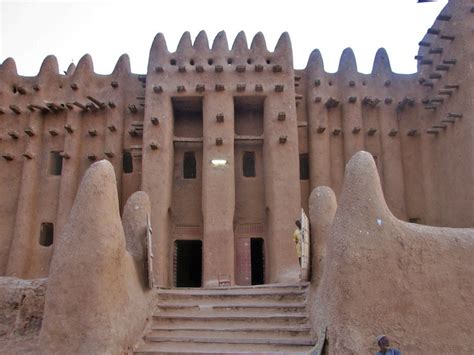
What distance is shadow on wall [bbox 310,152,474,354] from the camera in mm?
8523

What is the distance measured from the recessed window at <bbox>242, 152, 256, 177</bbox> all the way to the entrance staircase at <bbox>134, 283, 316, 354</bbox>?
727 centimetres

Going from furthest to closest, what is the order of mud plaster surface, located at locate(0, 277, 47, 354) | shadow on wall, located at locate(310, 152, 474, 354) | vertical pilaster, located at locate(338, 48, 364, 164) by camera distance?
1. vertical pilaster, located at locate(338, 48, 364, 164)
2. mud plaster surface, located at locate(0, 277, 47, 354)
3. shadow on wall, located at locate(310, 152, 474, 354)

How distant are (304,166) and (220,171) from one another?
12.4 ft

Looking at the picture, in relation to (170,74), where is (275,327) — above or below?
below

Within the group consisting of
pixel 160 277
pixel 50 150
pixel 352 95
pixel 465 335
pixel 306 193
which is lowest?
pixel 465 335

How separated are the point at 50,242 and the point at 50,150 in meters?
3.44

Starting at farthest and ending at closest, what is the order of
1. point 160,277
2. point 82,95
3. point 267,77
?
point 82,95 → point 267,77 → point 160,277

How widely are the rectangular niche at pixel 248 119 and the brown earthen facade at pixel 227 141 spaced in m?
0.04

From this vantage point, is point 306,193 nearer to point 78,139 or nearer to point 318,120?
point 318,120

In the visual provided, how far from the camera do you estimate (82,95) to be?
19719mm

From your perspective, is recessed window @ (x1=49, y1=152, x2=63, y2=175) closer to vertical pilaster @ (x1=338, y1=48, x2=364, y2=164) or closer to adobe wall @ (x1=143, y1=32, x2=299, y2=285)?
adobe wall @ (x1=143, y1=32, x2=299, y2=285)

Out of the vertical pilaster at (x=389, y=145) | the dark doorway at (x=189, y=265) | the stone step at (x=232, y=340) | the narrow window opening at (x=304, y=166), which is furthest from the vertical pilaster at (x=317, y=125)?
the stone step at (x=232, y=340)

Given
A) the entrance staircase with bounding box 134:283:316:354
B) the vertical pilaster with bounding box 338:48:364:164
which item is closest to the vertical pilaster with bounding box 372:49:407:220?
the vertical pilaster with bounding box 338:48:364:164

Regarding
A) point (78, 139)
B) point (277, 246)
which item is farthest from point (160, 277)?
Answer: point (78, 139)
